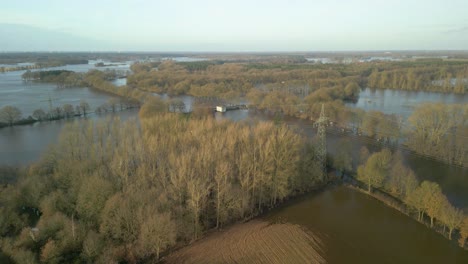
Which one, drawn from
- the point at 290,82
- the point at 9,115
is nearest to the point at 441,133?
the point at 290,82

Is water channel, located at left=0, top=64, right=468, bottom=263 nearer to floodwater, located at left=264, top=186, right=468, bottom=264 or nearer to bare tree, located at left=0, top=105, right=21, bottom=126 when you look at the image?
floodwater, located at left=264, top=186, right=468, bottom=264

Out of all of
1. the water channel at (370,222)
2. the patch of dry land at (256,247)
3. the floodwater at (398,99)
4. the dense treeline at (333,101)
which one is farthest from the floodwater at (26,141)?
the floodwater at (398,99)

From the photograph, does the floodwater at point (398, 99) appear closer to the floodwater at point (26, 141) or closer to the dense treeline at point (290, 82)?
the dense treeline at point (290, 82)

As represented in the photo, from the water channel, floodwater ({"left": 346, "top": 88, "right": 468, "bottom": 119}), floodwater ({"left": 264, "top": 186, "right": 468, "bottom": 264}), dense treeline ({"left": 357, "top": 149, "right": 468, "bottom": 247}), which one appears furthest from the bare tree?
floodwater ({"left": 346, "top": 88, "right": 468, "bottom": 119})

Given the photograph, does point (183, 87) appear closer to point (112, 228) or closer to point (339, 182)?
point (339, 182)

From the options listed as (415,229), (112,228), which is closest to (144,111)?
(112,228)
